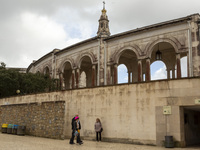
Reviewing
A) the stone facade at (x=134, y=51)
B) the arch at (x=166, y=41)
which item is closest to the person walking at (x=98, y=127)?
the stone facade at (x=134, y=51)

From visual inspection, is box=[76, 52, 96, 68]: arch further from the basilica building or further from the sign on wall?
the sign on wall

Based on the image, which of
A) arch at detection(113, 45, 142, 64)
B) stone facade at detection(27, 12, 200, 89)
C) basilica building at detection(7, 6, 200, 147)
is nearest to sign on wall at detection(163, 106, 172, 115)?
basilica building at detection(7, 6, 200, 147)

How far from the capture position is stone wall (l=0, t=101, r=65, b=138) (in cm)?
1506

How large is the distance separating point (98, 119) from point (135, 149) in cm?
370

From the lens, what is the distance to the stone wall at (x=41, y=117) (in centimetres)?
1506

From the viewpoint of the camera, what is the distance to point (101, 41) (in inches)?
917

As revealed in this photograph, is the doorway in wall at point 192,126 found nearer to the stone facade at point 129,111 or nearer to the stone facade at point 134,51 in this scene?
the stone facade at point 129,111

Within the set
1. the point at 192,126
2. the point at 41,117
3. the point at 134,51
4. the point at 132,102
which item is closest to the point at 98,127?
the point at 132,102

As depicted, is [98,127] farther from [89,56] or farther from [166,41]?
[89,56]

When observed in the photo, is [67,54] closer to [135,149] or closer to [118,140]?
[118,140]

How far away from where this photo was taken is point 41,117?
16375 mm

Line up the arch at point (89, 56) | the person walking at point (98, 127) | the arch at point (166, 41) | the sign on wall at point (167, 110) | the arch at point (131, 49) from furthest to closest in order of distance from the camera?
the arch at point (89, 56), the arch at point (131, 49), the arch at point (166, 41), the person walking at point (98, 127), the sign on wall at point (167, 110)

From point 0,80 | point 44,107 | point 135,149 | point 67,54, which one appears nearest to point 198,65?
Result: point 135,149

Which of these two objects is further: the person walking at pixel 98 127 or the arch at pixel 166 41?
the arch at pixel 166 41
